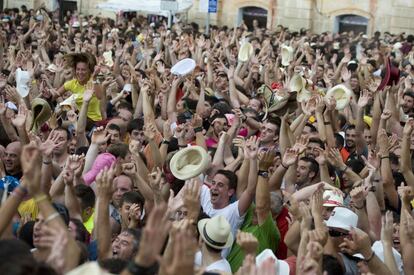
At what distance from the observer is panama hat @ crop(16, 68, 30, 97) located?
11.6 metres

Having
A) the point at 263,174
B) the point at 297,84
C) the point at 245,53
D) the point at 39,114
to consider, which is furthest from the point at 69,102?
the point at 245,53

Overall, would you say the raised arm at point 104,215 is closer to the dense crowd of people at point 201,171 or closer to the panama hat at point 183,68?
the dense crowd of people at point 201,171

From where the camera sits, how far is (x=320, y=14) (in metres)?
33.4

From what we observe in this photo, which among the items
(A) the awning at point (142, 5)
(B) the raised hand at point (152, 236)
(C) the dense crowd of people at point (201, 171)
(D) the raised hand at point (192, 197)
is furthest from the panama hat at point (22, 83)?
(A) the awning at point (142, 5)

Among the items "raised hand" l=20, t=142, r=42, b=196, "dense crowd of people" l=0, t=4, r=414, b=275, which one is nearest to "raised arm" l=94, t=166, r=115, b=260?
"dense crowd of people" l=0, t=4, r=414, b=275

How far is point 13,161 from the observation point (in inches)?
338

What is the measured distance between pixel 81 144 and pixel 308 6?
78.5ft

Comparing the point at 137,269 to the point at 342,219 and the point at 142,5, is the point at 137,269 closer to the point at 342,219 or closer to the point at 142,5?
the point at 342,219

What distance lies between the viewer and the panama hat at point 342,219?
717cm

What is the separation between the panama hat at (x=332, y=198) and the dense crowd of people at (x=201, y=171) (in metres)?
0.02

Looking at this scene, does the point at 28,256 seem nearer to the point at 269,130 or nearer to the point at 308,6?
the point at 269,130

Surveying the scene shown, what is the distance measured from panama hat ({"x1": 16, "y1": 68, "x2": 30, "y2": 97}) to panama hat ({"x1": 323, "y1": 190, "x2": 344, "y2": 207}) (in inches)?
184

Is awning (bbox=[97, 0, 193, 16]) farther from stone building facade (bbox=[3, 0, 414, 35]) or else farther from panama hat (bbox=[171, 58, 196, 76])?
panama hat (bbox=[171, 58, 196, 76])

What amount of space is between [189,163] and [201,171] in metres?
0.24
